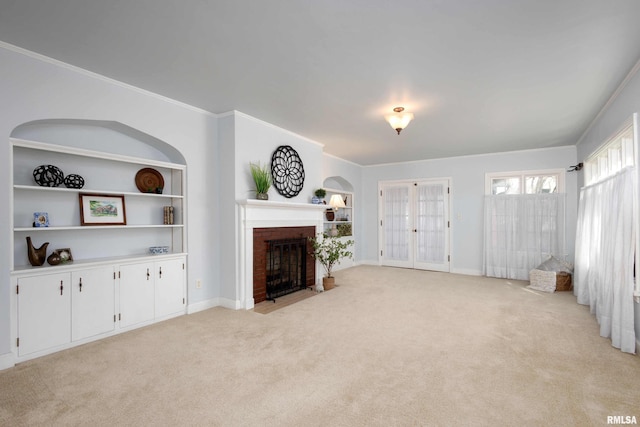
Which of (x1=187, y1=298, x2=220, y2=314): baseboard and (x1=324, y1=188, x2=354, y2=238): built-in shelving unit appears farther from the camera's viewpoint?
(x1=324, y1=188, x2=354, y2=238): built-in shelving unit

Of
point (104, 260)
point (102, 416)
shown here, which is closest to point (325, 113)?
point (104, 260)

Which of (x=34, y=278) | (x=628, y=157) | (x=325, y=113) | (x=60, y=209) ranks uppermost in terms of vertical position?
(x=325, y=113)

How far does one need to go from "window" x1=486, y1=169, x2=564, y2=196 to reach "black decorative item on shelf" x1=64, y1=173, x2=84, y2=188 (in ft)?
→ 22.6

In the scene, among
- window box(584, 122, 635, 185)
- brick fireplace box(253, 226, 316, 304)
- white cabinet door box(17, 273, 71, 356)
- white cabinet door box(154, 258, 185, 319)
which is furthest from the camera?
brick fireplace box(253, 226, 316, 304)

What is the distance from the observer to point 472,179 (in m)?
6.61

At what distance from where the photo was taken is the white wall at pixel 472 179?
578 centimetres

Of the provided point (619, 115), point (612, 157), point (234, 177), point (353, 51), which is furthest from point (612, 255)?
point (234, 177)

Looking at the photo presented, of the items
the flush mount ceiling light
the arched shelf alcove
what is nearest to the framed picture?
the flush mount ceiling light

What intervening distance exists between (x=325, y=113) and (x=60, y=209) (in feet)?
10.4

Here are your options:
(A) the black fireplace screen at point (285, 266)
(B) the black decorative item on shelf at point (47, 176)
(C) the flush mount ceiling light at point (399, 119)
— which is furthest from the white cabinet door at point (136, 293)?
(C) the flush mount ceiling light at point (399, 119)

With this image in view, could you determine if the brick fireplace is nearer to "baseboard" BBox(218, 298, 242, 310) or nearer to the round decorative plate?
"baseboard" BBox(218, 298, 242, 310)

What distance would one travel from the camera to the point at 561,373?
7.96 ft

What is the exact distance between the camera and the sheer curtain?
574cm

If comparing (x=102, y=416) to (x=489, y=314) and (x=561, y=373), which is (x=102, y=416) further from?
(x=489, y=314)
